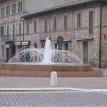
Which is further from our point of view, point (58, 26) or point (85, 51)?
point (58, 26)

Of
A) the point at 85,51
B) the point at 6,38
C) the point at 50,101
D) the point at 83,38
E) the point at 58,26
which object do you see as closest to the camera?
the point at 50,101

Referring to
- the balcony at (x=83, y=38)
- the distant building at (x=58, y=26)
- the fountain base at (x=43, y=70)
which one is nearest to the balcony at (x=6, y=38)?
the distant building at (x=58, y=26)

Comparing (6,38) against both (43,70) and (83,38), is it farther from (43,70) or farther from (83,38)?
(43,70)

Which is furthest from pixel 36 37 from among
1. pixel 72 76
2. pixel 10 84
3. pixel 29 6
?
pixel 10 84

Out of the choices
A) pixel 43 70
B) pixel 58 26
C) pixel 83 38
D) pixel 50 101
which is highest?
pixel 58 26

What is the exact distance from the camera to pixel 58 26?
6184 centimetres

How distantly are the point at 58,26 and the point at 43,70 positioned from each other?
101 feet

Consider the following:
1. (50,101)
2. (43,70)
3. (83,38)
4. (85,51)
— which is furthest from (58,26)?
(50,101)

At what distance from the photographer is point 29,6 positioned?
3004 inches

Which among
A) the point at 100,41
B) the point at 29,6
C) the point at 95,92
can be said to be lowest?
the point at 95,92

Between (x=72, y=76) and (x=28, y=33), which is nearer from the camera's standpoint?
(x=72, y=76)

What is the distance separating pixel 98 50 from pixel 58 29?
37.5 feet

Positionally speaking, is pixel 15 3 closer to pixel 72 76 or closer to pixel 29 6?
pixel 29 6

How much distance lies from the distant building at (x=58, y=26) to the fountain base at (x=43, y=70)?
19994 millimetres
